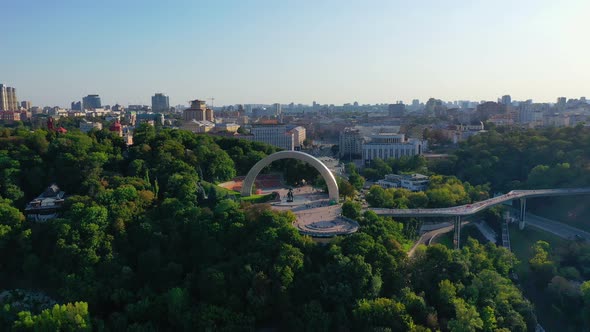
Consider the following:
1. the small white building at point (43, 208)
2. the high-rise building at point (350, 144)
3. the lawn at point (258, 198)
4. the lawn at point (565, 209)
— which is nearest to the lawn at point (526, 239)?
the lawn at point (565, 209)

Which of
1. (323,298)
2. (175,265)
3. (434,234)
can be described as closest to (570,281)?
(434,234)

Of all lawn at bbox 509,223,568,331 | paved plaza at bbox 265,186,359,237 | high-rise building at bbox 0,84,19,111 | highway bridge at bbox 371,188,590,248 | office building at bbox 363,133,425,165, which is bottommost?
lawn at bbox 509,223,568,331

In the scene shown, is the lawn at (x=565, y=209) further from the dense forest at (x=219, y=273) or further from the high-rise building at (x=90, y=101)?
the high-rise building at (x=90, y=101)

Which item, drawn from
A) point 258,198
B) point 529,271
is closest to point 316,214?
point 258,198

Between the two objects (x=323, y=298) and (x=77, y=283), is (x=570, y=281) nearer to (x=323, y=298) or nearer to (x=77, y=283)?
(x=323, y=298)

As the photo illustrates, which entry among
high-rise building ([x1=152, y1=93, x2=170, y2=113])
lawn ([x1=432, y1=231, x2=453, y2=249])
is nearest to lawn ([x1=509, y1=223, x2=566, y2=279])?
lawn ([x1=432, y1=231, x2=453, y2=249])

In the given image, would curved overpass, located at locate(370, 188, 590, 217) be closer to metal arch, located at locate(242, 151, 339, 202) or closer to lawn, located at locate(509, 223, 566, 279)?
lawn, located at locate(509, 223, 566, 279)
